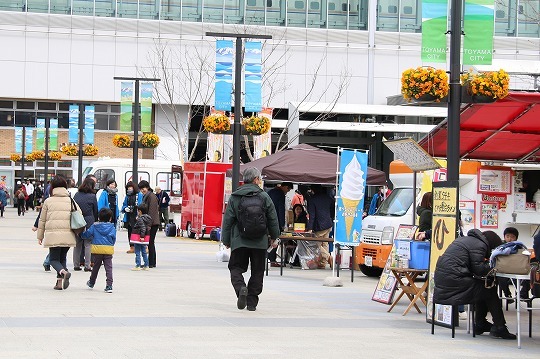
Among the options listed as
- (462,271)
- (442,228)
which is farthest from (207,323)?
(442,228)

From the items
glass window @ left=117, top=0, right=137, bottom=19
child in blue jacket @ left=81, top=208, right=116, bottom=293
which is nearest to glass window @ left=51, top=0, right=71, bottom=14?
glass window @ left=117, top=0, right=137, bottom=19

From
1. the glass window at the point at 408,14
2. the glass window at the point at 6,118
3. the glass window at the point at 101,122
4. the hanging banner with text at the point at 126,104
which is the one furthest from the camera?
the glass window at the point at 101,122

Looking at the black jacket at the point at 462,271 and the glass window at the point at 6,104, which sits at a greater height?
the glass window at the point at 6,104

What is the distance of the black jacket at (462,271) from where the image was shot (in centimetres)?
1224

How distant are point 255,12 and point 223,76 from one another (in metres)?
37.5

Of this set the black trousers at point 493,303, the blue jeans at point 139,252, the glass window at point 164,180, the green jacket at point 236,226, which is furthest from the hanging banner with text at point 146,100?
the black trousers at point 493,303

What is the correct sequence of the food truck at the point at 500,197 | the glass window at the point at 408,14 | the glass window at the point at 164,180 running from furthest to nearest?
the glass window at the point at 408,14
the glass window at the point at 164,180
the food truck at the point at 500,197

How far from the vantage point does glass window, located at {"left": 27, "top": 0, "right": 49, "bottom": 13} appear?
60.6m

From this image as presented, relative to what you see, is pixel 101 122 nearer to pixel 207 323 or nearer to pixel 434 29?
pixel 434 29

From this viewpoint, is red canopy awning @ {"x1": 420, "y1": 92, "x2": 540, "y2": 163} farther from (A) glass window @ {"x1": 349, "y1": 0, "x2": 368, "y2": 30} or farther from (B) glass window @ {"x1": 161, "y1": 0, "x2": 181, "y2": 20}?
(A) glass window @ {"x1": 349, "y1": 0, "x2": 368, "y2": 30}

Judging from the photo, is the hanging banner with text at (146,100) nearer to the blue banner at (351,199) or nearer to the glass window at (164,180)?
the glass window at (164,180)

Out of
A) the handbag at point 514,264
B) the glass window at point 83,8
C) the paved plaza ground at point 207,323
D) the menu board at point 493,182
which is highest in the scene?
the glass window at point 83,8

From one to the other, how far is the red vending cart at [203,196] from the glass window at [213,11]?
2628 centimetres

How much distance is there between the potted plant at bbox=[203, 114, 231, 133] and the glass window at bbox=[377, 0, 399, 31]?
38.3m
